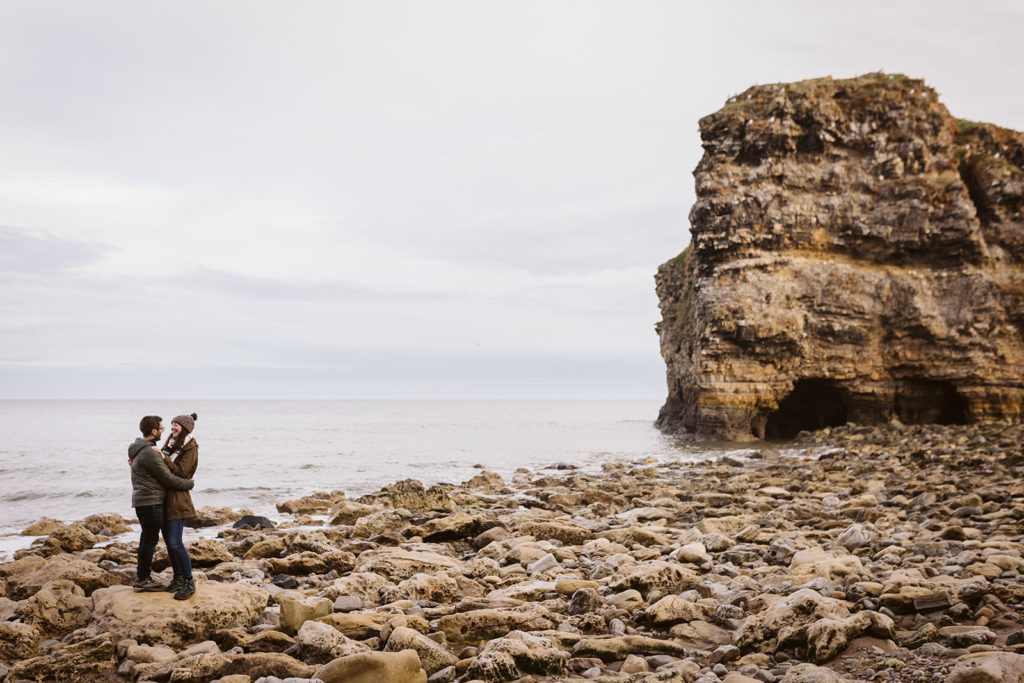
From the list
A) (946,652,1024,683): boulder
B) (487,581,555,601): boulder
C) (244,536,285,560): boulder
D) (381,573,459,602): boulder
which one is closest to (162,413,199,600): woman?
(381,573,459,602): boulder

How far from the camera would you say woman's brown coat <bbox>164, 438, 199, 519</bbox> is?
7.82 m

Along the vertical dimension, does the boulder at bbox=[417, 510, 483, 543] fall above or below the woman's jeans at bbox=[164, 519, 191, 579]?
below

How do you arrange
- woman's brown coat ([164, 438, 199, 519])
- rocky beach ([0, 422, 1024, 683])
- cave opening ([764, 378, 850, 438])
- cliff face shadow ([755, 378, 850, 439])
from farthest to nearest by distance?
1. cliff face shadow ([755, 378, 850, 439])
2. cave opening ([764, 378, 850, 438])
3. woman's brown coat ([164, 438, 199, 519])
4. rocky beach ([0, 422, 1024, 683])

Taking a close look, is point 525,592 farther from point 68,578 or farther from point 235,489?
point 235,489

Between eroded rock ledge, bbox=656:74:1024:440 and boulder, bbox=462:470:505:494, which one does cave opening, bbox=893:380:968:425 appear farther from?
boulder, bbox=462:470:505:494

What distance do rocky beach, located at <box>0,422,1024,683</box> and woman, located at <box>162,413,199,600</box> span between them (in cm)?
29

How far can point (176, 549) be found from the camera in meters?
7.73

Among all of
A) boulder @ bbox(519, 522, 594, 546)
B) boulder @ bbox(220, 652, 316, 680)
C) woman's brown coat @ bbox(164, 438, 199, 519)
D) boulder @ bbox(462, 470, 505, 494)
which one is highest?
woman's brown coat @ bbox(164, 438, 199, 519)

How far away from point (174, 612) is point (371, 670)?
3304mm

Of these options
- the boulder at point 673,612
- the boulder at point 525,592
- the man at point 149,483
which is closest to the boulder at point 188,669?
the man at point 149,483

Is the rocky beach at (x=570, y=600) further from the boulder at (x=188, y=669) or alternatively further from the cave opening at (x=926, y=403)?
the cave opening at (x=926, y=403)

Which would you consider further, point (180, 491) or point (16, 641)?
point (180, 491)

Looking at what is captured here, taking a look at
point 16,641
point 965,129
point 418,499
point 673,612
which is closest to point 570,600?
point 673,612

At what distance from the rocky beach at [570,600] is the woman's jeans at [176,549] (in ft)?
1.10
